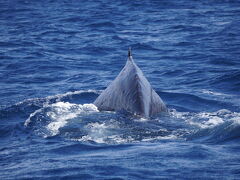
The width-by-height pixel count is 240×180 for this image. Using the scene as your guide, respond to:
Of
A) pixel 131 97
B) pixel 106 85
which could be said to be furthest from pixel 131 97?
pixel 106 85

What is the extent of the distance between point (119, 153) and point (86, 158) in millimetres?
581

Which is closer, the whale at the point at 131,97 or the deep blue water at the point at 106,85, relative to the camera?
the deep blue water at the point at 106,85

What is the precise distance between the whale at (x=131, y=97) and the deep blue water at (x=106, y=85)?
213mm

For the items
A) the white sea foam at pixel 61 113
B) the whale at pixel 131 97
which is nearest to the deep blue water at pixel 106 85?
the white sea foam at pixel 61 113

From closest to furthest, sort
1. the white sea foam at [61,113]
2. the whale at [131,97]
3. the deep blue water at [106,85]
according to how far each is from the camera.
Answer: the deep blue water at [106,85]
the whale at [131,97]
the white sea foam at [61,113]

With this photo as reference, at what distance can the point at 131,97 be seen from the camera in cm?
1059

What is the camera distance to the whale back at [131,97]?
1043 cm

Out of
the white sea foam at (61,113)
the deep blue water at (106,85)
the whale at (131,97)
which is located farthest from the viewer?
the white sea foam at (61,113)

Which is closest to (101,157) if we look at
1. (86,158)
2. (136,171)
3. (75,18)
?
(86,158)

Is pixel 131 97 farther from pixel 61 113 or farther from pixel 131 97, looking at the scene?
pixel 61 113

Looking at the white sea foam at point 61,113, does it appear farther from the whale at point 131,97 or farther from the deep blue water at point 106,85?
the whale at point 131,97

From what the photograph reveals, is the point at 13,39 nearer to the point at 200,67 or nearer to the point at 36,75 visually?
the point at 36,75

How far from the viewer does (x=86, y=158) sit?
880cm

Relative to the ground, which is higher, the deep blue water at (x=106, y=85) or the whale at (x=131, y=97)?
the whale at (x=131, y=97)
